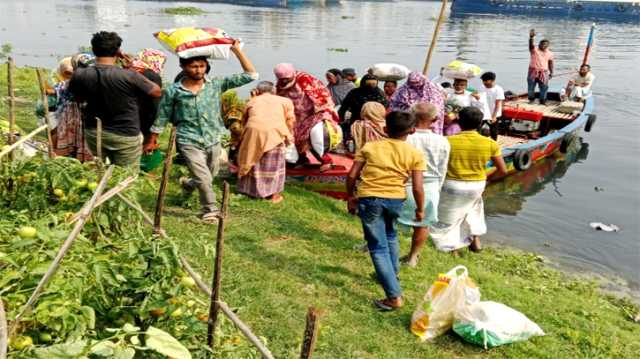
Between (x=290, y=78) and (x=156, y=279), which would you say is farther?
(x=290, y=78)

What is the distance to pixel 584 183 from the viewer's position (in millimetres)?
10938

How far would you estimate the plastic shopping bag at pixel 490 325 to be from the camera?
381 centimetres

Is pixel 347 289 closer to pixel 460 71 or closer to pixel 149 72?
pixel 149 72

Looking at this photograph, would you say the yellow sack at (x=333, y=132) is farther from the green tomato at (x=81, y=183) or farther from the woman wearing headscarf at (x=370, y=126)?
the green tomato at (x=81, y=183)

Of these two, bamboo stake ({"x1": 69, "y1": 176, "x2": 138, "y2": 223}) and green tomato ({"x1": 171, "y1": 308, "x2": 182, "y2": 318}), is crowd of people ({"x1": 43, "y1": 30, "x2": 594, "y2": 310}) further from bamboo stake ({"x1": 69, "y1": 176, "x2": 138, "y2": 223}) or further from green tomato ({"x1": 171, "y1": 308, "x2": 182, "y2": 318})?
green tomato ({"x1": 171, "y1": 308, "x2": 182, "y2": 318})

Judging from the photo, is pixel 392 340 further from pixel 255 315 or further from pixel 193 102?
pixel 193 102

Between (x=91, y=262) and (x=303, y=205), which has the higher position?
(x=91, y=262)

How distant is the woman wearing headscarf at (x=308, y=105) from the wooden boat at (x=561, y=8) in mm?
61878

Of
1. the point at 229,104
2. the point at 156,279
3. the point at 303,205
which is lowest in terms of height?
the point at 303,205

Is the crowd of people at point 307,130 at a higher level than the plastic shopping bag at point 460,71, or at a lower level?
lower

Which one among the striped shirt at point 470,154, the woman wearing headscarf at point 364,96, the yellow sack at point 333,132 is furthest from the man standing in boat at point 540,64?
the striped shirt at point 470,154

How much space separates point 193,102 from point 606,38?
42449 millimetres

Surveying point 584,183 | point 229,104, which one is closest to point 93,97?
point 229,104

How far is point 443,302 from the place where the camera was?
392cm
